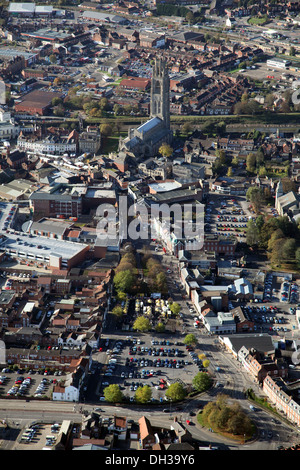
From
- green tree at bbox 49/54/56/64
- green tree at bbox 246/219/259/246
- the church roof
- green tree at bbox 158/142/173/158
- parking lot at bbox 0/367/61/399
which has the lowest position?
parking lot at bbox 0/367/61/399

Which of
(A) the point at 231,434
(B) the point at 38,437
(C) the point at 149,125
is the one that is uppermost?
(C) the point at 149,125

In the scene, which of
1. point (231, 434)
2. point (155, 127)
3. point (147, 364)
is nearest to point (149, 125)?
point (155, 127)

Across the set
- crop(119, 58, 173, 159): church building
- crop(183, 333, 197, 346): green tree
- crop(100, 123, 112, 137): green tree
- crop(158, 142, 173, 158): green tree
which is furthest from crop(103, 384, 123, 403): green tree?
crop(100, 123, 112, 137): green tree

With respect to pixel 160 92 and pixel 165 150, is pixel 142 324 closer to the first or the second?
pixel 165 150

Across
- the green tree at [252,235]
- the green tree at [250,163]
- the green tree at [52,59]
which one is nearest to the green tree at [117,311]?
the green tree at [252,235]

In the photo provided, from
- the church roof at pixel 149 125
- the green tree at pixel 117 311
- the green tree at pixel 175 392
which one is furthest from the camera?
the church roof at pixel 149 125

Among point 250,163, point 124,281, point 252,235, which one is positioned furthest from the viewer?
point 250,163

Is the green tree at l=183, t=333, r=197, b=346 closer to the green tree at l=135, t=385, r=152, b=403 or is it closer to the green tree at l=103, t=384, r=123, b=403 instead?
the green tree at l=135, t=385, r=152, b=403

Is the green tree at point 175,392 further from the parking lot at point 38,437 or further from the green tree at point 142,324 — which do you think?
the green tree at point 142,324

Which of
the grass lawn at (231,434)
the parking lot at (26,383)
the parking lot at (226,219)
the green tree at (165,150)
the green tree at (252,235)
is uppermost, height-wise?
the green tree at (165,150)
